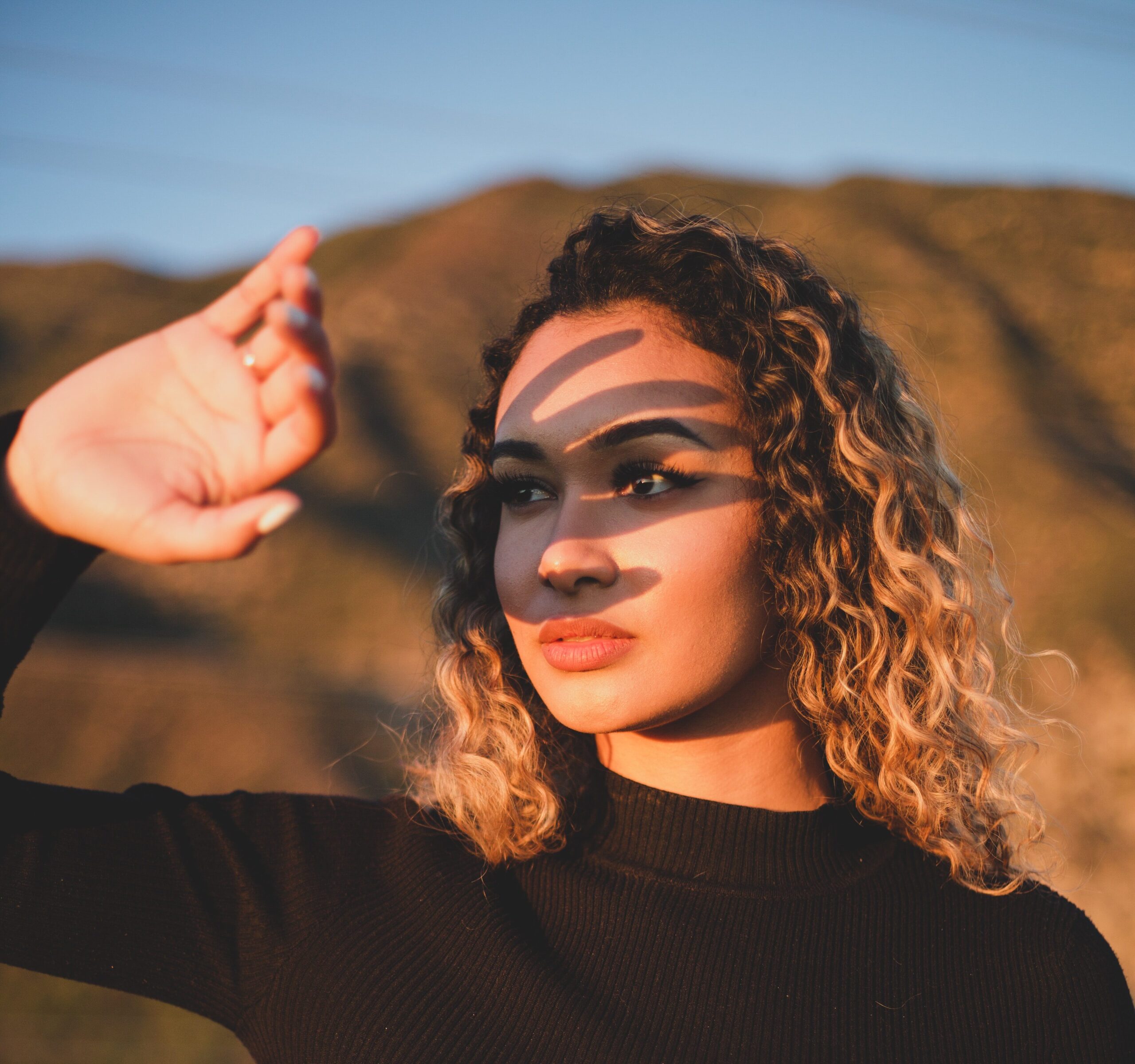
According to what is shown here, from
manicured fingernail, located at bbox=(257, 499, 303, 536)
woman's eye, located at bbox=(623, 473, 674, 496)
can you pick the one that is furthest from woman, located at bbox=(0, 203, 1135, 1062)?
manicured fingernail, located at bbox=(257, 499, 303, 536)

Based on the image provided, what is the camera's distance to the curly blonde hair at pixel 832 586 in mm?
2045

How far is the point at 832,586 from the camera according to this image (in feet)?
6.72

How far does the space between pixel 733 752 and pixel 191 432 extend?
129 cm

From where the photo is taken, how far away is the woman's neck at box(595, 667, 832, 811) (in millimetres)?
2023

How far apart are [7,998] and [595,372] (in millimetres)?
8469

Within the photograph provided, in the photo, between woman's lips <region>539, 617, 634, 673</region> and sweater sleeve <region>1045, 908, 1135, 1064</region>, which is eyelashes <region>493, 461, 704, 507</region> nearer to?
woman's lips <region>539, 617, 634, 673</region>

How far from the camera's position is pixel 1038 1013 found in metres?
1.82

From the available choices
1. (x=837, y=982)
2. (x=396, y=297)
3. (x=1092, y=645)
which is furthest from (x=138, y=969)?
(x=396, y=297)

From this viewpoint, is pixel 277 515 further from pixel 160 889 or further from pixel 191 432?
pixel 160 889

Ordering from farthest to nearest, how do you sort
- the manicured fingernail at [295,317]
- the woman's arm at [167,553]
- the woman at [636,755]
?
the woman at [636,755]
the woman's arm at [167,553]
the manicured fingernail at [295,317]

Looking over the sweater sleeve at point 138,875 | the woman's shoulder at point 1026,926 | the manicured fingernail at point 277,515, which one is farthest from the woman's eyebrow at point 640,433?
the woman's shoulder at point 1026,926

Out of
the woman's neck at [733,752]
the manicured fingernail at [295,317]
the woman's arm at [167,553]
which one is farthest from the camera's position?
the woman's neck at [733,752]

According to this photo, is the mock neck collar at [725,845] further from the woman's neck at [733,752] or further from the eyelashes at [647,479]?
the eyelashes at [647,479]

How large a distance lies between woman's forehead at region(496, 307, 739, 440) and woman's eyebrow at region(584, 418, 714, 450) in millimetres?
18
